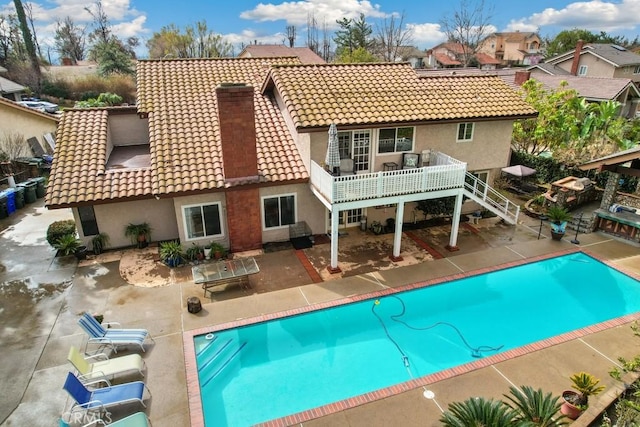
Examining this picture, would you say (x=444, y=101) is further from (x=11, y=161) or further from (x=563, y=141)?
(x=11, y=161)

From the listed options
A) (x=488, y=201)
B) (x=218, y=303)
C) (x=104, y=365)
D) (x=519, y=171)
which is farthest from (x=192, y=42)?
(x=104, y=365)

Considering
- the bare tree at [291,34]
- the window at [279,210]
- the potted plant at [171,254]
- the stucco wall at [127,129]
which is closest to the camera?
the potted plant at [171,254]

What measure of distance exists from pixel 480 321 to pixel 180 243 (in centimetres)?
1182

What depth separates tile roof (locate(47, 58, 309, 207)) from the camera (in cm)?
1495

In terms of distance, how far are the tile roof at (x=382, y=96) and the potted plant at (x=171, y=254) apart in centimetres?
683

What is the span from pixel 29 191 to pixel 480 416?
25.1 m

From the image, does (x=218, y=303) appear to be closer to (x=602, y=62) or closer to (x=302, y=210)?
(x=302, y=210)

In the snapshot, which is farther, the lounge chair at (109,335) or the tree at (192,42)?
the tree at (192,42)

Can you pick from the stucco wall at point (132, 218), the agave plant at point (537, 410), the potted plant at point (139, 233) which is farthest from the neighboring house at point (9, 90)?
the agave plant at point (537, 410)

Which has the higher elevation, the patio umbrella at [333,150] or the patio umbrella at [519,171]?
the patio umbrella at [333,150]

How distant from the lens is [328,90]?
16.7m

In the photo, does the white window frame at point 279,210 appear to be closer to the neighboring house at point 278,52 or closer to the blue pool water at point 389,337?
the blue pool water at point 389,337

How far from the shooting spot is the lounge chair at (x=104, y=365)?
9477mm

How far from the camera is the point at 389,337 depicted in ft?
39.7
